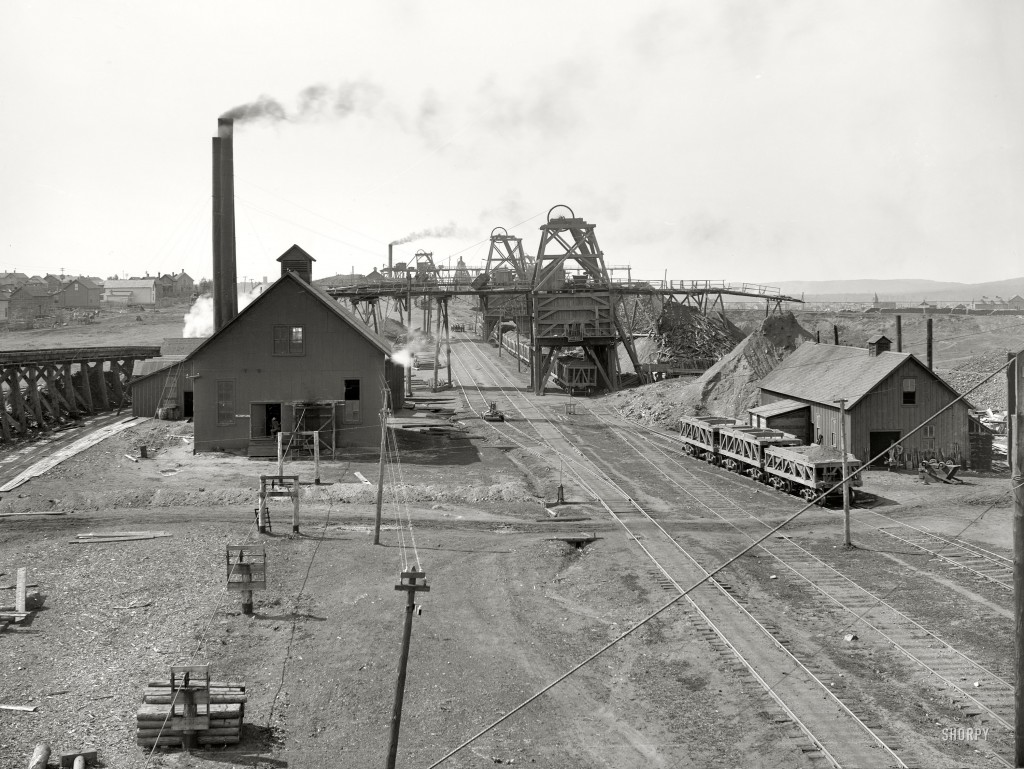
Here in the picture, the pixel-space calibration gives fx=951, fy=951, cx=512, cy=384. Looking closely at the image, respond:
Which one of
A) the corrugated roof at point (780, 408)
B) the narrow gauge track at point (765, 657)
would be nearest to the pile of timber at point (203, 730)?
the narrow gauge track at point (765, 657)

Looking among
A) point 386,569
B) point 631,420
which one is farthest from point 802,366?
point 386,569

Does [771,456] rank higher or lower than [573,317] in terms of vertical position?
lower

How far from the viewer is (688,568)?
2445 centimetres

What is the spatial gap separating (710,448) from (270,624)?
23786 mm

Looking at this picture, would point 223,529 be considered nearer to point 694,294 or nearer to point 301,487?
point 301,487

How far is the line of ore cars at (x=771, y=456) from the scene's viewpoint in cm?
3158

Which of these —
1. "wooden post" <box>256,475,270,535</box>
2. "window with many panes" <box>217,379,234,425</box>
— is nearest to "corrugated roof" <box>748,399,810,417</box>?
"wooden post" <box>256,475,270,535</box>

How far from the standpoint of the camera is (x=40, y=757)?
14.8 meters

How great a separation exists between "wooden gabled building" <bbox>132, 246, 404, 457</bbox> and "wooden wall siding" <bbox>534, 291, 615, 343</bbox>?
2643 cm

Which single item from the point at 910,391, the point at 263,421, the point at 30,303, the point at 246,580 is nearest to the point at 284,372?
the point at 263,421

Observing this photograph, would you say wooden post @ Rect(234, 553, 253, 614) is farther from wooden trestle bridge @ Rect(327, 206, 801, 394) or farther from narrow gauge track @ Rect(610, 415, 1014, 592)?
wooden trestle bridge @ Rect(327, 206, 801, 394)

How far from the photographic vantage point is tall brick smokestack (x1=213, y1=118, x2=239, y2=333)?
50.6 metres

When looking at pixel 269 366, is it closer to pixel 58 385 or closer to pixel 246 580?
pixel 246 580

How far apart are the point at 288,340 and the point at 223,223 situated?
12094mm
